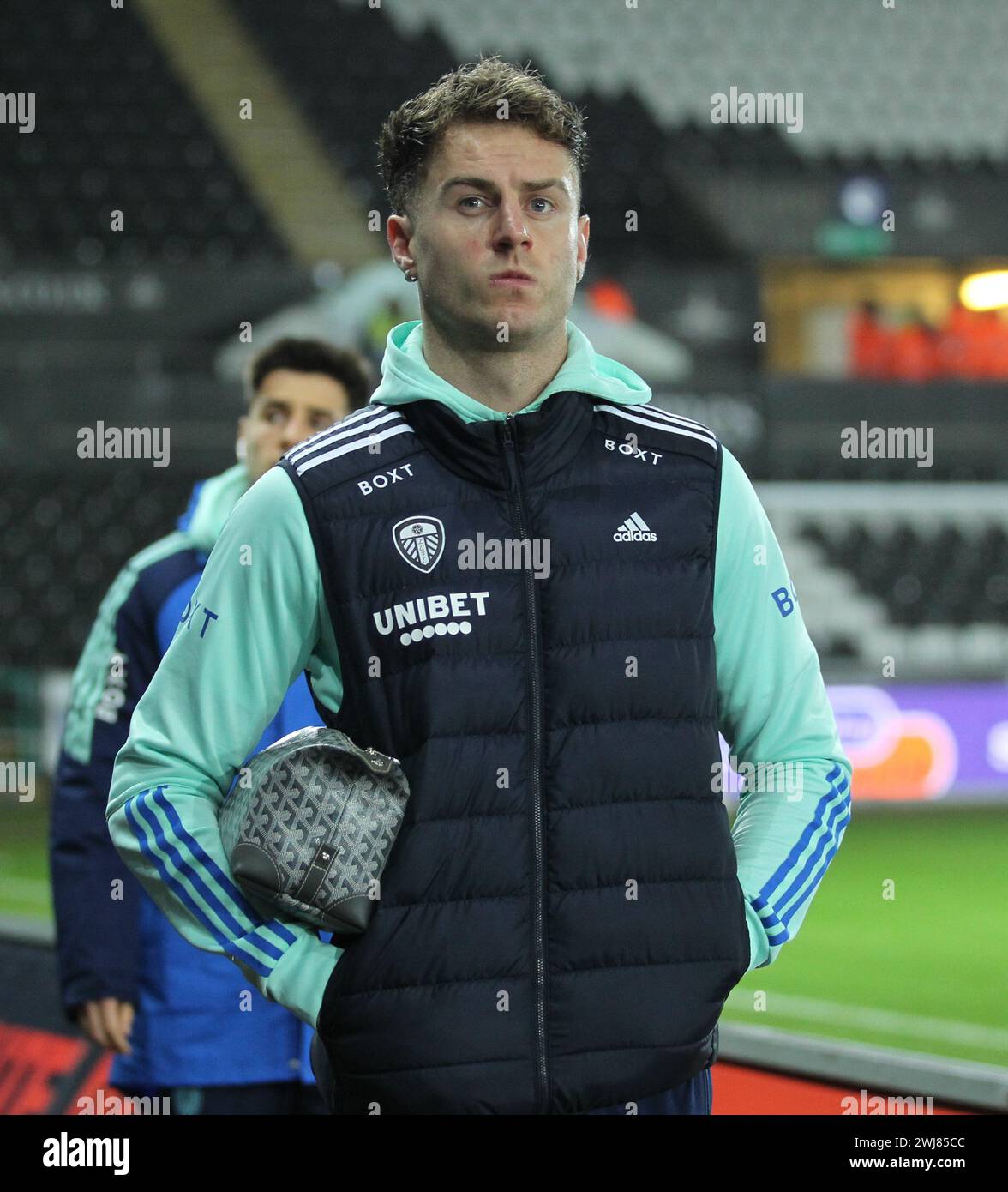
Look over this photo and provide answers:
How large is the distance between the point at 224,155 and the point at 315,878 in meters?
13.2

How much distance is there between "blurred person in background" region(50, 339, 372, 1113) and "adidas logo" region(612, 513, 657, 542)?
3.50 feet

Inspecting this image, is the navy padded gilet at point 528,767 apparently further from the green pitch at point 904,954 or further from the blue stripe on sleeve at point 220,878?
the green pitch at point 904,954

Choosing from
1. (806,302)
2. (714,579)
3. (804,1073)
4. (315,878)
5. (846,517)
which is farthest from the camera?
(806,302)

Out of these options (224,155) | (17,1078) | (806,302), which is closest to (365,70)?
(224,155)

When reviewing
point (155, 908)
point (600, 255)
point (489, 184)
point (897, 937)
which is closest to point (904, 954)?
point (897, 937)

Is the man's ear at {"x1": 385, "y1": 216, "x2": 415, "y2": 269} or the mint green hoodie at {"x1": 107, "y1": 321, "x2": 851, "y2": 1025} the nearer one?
the mint green hoodie at {"x1": 107, "y1": 321, "x2": 851, "y2": 1025}

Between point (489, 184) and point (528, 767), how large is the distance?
585mm

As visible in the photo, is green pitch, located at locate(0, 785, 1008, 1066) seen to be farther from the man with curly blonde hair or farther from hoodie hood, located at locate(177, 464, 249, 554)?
the man with curly blonde hair

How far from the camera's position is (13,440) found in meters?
11.7

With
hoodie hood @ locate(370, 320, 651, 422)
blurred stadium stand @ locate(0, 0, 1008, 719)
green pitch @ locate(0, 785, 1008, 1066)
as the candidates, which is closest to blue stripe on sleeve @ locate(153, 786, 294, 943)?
hoodie hood @ locate(370, 320, 651, 422)

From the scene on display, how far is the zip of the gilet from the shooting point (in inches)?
58.8

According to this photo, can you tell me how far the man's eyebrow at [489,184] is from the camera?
1.60m

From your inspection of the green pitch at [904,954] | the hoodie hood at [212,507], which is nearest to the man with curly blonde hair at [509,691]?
the hoodie hood at [212,507]
